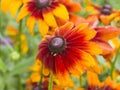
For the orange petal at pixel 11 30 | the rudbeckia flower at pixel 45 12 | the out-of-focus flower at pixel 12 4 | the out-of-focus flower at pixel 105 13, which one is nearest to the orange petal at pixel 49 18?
the rudbeckia flower at pixel 45 12

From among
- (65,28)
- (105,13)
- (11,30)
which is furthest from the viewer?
(11,30)

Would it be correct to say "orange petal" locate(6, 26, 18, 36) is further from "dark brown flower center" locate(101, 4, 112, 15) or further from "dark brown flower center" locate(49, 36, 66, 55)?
"dark brown flower center" locate(49, 36, 66, 55)

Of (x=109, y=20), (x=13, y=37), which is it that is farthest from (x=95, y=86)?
(x=13, y=37)

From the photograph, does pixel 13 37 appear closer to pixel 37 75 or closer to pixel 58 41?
pixel 37 75

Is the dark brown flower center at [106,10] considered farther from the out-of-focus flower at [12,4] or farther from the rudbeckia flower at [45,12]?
the out-of-focus flower at [12,4]

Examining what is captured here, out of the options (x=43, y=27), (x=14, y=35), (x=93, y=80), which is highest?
(x=43, y=27)

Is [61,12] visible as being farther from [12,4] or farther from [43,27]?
[12,4]

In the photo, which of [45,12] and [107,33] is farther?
[45,12]

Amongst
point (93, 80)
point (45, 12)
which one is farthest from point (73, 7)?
point (93, 80)

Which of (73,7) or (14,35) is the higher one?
(73,7)
